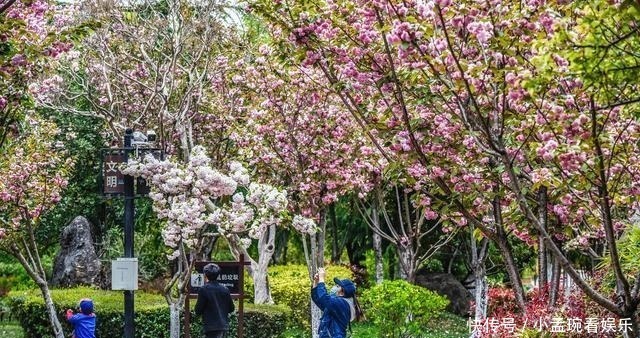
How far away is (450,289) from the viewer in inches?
926

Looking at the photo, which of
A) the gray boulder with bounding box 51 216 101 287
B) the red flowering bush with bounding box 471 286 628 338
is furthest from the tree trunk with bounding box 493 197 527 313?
the gray boulder with bounding box 51 216 101 287

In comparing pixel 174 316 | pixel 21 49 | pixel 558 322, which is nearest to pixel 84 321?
pixel 174 316

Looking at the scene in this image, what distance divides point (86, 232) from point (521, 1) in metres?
12.9

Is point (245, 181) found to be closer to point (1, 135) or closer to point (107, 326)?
point (1, 135)

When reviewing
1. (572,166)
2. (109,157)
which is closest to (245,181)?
(109,157)

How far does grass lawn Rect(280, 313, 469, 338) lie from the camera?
1681cm

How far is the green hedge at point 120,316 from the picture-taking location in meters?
13.6

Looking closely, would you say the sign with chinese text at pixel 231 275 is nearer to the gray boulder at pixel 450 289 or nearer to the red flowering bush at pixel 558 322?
the red flowering bush at pixel 558 322

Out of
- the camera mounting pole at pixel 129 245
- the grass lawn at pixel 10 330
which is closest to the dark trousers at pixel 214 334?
the camera mounting pole at pixel 129 245

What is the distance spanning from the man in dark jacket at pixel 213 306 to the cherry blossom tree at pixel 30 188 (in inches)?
176

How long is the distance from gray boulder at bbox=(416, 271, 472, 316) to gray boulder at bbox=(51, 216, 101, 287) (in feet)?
30.8

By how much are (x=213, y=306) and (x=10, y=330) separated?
1133 centimetres

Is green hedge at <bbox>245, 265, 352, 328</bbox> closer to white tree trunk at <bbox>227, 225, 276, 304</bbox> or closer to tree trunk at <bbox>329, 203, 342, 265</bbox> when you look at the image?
white tree trunk at <bbox>227, 225, 276, 304</bbox>

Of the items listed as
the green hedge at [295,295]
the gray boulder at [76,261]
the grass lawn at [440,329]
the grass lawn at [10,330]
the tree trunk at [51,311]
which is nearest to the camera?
the tree trunk at [51,311]
